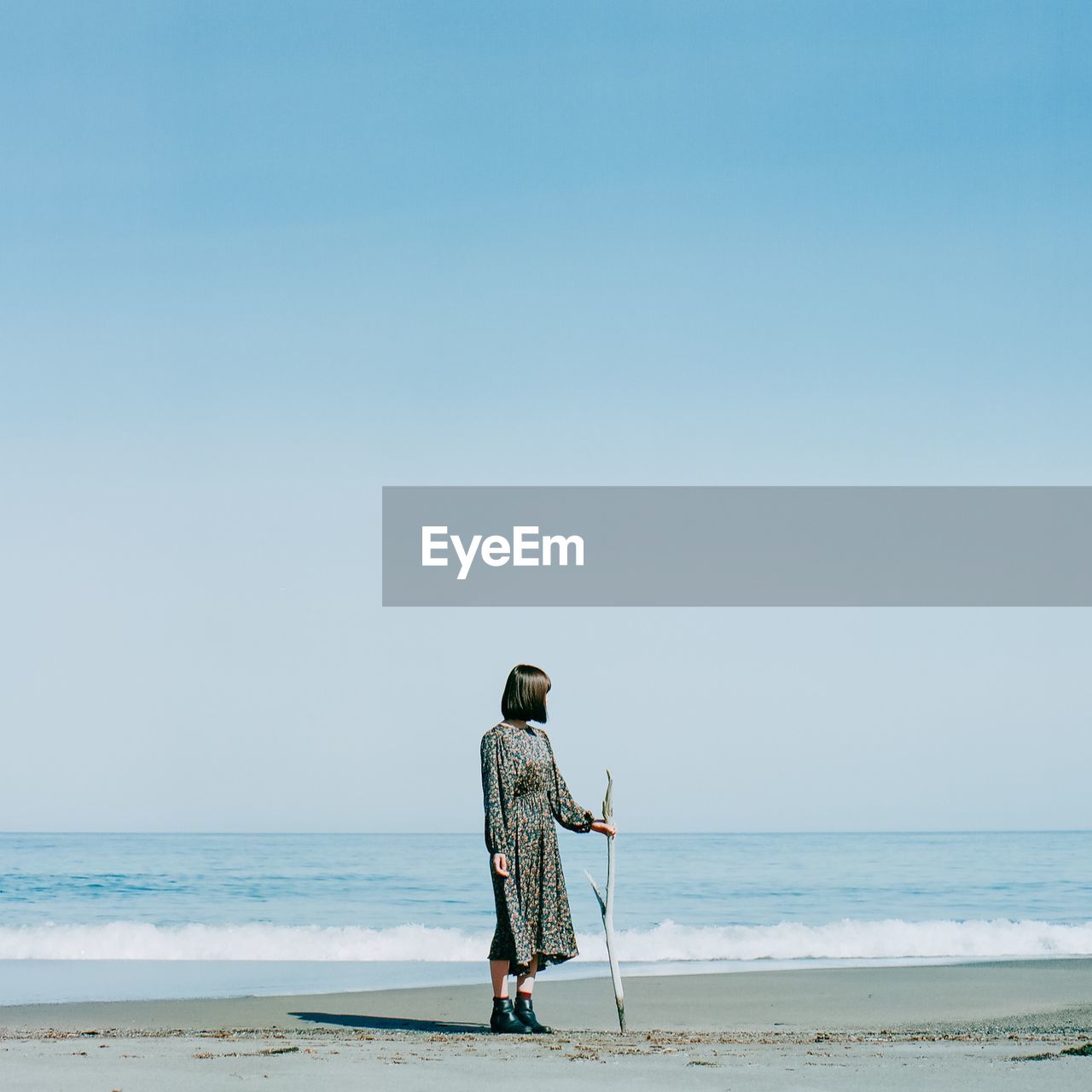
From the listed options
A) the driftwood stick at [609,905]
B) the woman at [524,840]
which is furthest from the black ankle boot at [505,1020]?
the driftwood stick at [609,905]

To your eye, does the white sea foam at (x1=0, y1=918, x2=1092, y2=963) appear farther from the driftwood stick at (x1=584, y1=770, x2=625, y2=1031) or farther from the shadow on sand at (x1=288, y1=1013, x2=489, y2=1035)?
the driftwood stick at (x1=584, y1=770, x2=625, y2=1031)

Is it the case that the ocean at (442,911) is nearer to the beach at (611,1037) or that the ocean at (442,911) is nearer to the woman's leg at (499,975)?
the beach at (611,1037)

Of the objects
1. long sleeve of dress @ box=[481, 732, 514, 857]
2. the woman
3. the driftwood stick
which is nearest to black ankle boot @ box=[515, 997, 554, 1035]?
the woman

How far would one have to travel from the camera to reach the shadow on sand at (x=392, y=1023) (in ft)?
18.5

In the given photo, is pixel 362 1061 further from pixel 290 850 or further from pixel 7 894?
pixel 290 850

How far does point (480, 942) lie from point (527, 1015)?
8.50 meters

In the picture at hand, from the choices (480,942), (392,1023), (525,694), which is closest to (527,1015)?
(392,1023)

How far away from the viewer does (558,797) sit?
5.52 meters

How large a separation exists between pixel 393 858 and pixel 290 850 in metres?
4.87

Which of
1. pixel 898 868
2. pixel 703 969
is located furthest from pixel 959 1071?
pixel 898 868

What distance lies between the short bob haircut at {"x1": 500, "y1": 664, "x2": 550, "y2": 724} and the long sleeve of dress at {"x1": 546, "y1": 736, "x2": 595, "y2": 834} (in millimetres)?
268

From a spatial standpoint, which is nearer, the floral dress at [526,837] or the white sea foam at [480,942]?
the floral dress at [526,837]

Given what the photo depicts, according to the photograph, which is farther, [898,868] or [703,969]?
[898,868]

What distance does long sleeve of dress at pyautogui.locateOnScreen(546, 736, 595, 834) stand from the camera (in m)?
5.48
